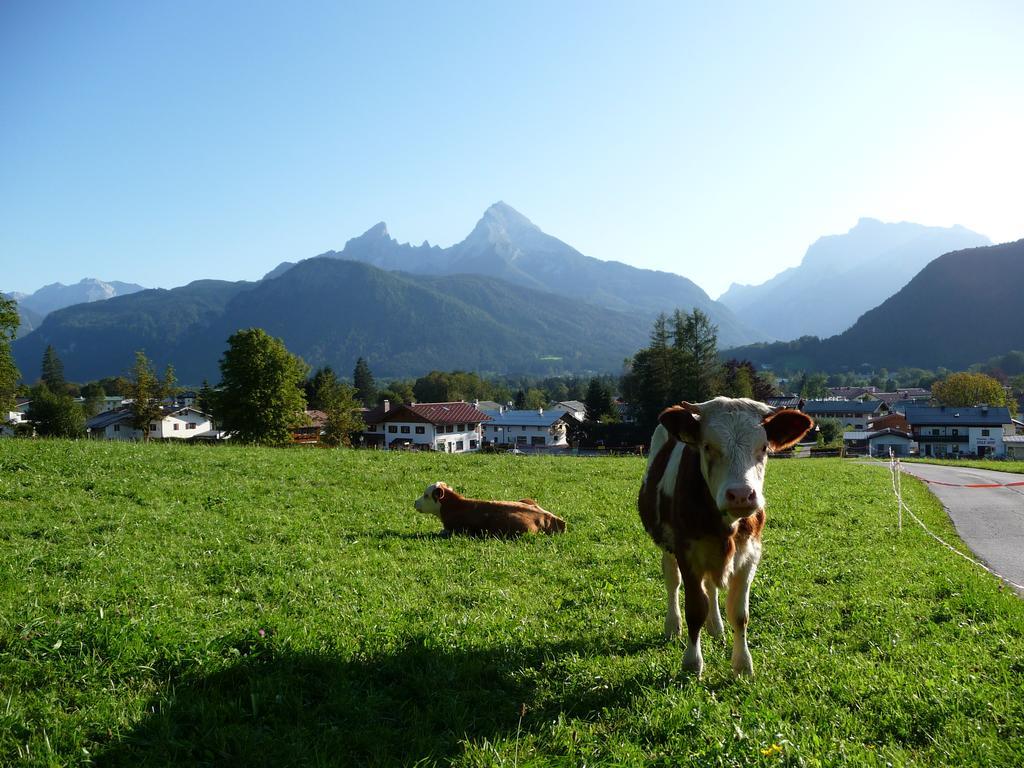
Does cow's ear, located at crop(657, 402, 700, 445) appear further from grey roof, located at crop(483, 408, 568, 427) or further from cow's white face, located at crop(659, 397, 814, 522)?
grey roof, located at crop(483, 408, 568, 427)

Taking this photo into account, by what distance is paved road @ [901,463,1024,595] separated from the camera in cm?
998

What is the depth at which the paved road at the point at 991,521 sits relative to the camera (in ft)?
32.8

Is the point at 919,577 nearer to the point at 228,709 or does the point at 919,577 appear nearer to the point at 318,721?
the point at 318,721

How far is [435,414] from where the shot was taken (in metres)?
79.0

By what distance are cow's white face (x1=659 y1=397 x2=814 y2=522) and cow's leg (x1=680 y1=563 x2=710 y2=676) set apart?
0.89 meters

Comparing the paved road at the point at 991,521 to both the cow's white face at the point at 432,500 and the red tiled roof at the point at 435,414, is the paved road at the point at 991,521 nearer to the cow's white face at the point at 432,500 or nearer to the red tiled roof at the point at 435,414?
the cow's white face at the point at 432,500

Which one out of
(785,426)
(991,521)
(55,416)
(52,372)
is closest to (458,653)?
(785,426)

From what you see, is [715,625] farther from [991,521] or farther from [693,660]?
[991,521]

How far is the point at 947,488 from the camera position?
21859 millimetres

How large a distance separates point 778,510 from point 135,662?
1278 centimetres

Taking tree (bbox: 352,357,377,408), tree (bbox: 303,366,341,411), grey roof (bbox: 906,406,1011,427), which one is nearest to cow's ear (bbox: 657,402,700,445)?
tree (bbox: 303,366,341,411)

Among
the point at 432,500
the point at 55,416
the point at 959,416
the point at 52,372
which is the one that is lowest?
the point at 959,416

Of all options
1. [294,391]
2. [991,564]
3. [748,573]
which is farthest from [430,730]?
[294,391]

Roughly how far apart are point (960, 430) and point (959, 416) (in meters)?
2.26
